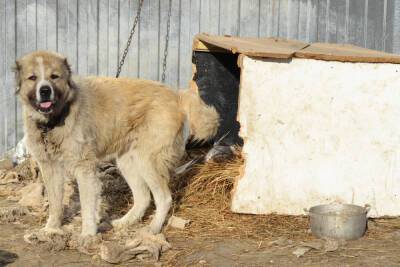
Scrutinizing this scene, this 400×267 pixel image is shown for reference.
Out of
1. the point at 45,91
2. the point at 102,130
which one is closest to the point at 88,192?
the point at 102,130

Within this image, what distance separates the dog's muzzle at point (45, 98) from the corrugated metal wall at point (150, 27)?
10.4 ft

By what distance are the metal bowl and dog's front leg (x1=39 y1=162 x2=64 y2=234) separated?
2329 millimetres

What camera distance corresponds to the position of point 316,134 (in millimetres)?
5793

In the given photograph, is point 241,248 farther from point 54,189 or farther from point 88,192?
point 54,189

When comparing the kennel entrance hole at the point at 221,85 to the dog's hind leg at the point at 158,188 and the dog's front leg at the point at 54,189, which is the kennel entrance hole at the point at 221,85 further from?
the dog's front leg at the point at 54,189

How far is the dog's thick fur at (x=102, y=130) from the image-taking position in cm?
516

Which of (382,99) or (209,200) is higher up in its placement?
(382,99)

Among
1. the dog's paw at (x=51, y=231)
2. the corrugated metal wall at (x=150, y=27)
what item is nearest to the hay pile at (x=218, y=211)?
the dog's paw at (x=51, y=231)

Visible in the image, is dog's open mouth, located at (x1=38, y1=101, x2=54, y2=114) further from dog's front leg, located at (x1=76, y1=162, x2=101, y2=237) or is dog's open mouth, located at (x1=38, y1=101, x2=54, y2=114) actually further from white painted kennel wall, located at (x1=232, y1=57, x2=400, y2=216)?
white painted kennel wall, located at (x1=232, y1=57, x2=400, y2=216)

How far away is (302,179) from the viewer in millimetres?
5828

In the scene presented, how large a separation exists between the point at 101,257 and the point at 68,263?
0.27 meters

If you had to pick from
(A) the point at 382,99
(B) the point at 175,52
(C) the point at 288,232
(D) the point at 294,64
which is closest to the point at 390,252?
(C) the point at 288,232

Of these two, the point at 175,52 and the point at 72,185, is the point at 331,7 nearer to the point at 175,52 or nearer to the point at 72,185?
the point at 175,52

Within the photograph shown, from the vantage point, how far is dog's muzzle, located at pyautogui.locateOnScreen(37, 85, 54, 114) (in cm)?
493
